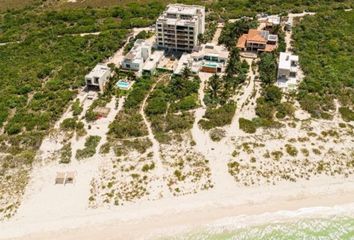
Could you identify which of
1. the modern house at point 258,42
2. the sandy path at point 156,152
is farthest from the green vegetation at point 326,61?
the sandy path at point 156,152

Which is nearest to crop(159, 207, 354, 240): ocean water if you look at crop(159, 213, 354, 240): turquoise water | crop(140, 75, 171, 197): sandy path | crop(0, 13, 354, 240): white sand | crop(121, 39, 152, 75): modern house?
crop(159, 213, 354, 240): turquoise water

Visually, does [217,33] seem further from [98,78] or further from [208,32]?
[98,78]

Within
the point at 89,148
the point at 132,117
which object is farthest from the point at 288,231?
the point at 132,117

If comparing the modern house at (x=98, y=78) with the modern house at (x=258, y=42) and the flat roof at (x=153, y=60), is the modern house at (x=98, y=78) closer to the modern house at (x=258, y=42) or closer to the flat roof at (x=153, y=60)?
the flat roof at (x=153, y=60)

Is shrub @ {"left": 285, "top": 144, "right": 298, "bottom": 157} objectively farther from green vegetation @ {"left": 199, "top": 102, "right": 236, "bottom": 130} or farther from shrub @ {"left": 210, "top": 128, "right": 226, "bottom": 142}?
green vegetation @ {"left": 199, "top": 102, "right": 236, "bottom": 130}

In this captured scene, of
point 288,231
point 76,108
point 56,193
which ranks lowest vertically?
point 288,231
